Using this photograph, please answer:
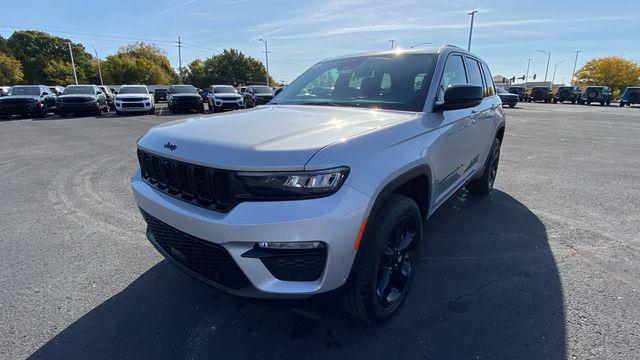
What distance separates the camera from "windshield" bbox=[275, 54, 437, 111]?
110 inches

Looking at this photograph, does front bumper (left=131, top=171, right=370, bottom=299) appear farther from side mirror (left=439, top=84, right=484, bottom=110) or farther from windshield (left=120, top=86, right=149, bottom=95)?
windshield (left=120, top=86, right=149, bottom=95)

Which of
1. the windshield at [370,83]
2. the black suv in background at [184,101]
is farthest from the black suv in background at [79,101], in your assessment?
the windshield at [370,83]

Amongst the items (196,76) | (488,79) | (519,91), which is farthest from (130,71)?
(488,79)

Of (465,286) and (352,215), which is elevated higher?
(352,215)

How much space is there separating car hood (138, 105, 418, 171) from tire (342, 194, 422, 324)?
0.53m

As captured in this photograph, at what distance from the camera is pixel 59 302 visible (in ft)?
8.36

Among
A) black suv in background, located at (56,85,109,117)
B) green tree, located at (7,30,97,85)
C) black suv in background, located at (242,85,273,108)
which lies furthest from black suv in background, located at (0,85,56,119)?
green tree, located at (7,30,97,85)

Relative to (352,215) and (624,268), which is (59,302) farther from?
(624,268)

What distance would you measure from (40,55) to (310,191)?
3513 inches

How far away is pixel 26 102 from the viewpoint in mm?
16703

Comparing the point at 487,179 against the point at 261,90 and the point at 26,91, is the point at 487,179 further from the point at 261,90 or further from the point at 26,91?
the point at 26,91

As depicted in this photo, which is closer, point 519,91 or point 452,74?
point 452,74

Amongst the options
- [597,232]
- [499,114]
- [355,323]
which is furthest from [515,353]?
[499,114]

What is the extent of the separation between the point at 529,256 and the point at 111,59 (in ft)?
258
